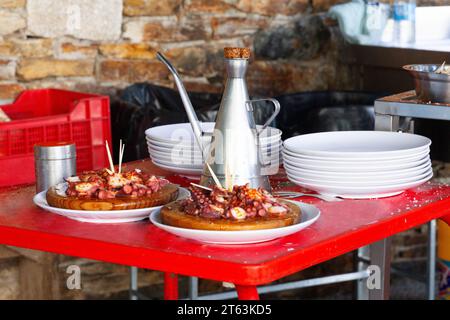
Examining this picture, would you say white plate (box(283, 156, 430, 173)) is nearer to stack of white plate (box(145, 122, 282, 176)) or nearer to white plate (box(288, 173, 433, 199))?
white plate (box(288, 173, 433, 199))

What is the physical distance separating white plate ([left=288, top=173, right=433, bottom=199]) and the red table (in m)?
0.02

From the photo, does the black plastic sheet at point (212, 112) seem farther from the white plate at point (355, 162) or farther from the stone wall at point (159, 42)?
the white plate at point (355, 162)

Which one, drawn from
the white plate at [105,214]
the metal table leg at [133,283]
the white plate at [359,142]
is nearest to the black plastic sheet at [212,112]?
the metal table leg at [133,283]

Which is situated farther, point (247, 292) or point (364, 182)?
point (364, 182)

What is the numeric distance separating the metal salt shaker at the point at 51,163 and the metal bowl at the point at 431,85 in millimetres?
971

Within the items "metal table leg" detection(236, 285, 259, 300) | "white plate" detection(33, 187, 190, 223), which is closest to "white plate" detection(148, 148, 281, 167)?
"white plate" detection(33, 187, 190, 223)

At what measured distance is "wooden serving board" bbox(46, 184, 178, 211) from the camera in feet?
6.44

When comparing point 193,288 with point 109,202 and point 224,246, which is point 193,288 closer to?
point 109,202

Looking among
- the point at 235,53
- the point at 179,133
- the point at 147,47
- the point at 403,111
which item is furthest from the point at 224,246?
the point at 147,47

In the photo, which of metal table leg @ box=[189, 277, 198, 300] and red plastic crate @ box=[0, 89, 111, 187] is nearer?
red plastic crate @ box=[0, 89, 111, 187]

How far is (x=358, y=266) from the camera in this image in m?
3.61

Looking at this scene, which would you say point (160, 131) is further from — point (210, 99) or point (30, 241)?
point (210, 99)

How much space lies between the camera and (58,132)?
2840mm

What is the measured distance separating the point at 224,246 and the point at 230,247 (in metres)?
0.01
